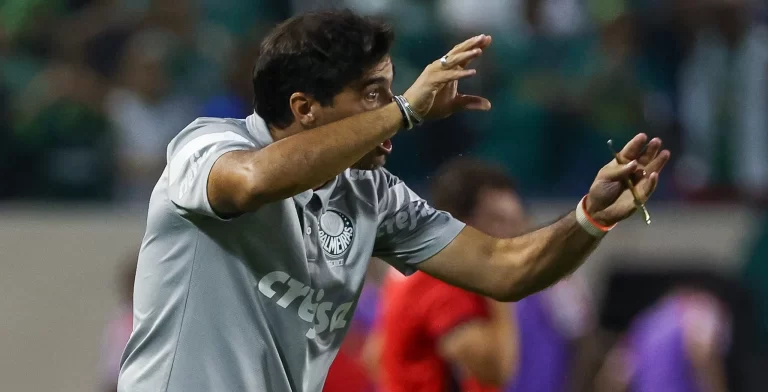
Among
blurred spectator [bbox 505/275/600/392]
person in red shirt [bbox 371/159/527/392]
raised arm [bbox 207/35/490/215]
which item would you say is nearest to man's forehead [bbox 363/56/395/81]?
raised arm [bbox 207/35/490/215]

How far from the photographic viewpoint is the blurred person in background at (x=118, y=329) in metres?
6.62

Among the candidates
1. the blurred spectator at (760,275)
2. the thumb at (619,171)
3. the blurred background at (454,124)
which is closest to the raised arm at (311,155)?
the thumb at (619,171)

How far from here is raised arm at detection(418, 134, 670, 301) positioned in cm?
327

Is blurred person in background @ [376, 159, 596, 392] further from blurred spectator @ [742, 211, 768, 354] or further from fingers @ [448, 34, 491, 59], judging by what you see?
blurred spectator @ [742, 211, 768, 354]

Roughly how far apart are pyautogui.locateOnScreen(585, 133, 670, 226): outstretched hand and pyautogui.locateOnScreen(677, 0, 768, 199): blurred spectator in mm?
4511

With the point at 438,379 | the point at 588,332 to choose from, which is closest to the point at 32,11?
the point at 588,332

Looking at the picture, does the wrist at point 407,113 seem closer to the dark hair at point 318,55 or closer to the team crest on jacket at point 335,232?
the dark hair at point 318,55

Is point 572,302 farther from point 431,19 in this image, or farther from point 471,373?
point 471,373

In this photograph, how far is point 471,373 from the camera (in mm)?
4488

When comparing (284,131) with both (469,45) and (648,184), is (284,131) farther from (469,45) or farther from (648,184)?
(648,184)

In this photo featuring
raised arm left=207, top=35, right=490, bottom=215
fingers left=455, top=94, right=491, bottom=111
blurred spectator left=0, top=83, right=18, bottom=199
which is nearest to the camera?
raised arm left=207, top=35, right=490, bottom=215

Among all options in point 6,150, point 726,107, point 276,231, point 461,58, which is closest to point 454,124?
point 726,107

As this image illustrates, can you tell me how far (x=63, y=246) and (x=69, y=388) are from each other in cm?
81

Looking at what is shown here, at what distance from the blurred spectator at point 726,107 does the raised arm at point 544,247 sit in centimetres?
444
